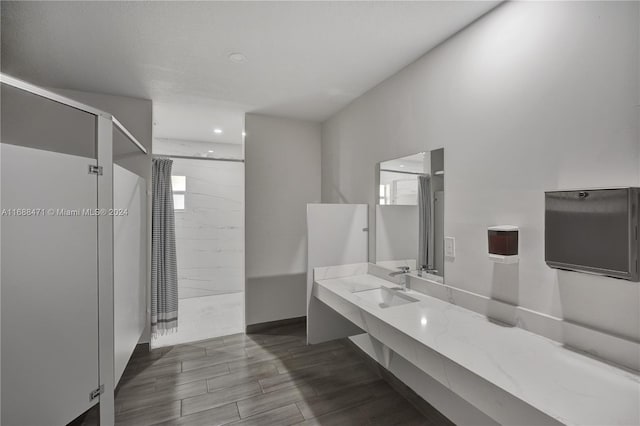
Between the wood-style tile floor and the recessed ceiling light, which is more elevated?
the recessed ceiling light

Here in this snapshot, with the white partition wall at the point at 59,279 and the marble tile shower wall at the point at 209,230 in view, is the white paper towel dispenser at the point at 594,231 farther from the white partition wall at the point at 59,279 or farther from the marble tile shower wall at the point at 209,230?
the marble tile shower wall at the point at 209,230

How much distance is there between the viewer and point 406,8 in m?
1.52

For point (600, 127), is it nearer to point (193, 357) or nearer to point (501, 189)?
point (501, 189)

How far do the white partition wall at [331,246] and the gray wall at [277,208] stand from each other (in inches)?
36.2

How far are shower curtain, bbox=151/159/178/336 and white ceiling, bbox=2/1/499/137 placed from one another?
0.85 metres

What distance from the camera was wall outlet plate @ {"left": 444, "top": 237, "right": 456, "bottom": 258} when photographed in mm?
1792

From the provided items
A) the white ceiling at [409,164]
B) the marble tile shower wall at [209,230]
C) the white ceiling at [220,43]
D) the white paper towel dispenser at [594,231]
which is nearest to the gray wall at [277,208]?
the white ceiling at [220,43]

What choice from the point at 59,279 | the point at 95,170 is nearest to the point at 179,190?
the point at 95,170

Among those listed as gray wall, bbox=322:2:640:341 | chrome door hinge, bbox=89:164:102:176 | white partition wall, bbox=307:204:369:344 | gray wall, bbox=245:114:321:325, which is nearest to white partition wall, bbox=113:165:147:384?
chrome door hinge, bbox=89:164:102:176

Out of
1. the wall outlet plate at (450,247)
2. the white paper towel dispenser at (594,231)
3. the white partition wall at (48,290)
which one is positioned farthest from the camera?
the wall outlet plate at (450,247)

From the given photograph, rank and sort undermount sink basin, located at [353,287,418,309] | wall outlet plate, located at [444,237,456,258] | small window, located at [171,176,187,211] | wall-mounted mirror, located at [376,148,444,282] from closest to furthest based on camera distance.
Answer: wall outlet plate, located at [444,237,456,258], wall-mounted mirror, located at [376,148,444,282], undermount sink basin, located at [353,287,418,309], small window, located at [171,176,187,211]

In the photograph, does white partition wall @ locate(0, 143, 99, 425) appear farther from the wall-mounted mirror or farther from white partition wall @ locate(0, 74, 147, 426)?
the wall-mounted mirror

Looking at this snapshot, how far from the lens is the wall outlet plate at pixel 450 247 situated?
1.79 meters

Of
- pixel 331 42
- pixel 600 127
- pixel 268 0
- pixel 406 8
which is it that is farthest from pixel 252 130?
pixel 600 127
